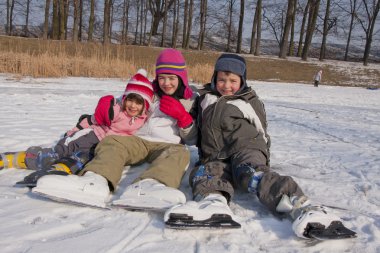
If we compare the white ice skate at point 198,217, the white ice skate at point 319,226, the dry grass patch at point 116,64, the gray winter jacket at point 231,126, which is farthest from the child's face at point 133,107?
the dry grass patch at point 116,64

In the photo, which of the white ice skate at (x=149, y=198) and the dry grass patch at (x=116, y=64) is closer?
the white ice skate at (x=149, y=198)

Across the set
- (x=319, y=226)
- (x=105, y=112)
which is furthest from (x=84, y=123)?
(x=319, y=226)

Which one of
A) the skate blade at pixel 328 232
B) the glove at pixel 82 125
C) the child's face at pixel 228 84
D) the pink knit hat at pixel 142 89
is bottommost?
the skate blade at pixel 328 232

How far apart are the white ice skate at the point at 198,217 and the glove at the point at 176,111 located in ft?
3.29

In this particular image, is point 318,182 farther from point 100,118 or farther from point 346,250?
point 100,118

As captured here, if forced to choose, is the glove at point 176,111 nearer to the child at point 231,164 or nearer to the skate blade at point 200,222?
the child at point 231,164

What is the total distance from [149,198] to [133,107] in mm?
1054

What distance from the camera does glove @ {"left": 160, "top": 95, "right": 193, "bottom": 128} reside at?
2600 mm

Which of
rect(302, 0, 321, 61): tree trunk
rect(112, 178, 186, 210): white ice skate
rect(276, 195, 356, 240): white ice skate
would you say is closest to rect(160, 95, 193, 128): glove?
rect(112, 178, 186, 210): white ice skate

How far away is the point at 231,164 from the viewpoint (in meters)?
2.37

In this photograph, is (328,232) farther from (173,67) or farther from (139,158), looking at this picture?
(173,67)

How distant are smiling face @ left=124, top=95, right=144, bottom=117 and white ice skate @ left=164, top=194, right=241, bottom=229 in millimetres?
1232

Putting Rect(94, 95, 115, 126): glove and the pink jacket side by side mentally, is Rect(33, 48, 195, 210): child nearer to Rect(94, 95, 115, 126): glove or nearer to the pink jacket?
the pink jacket

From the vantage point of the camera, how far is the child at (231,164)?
5.40ft
